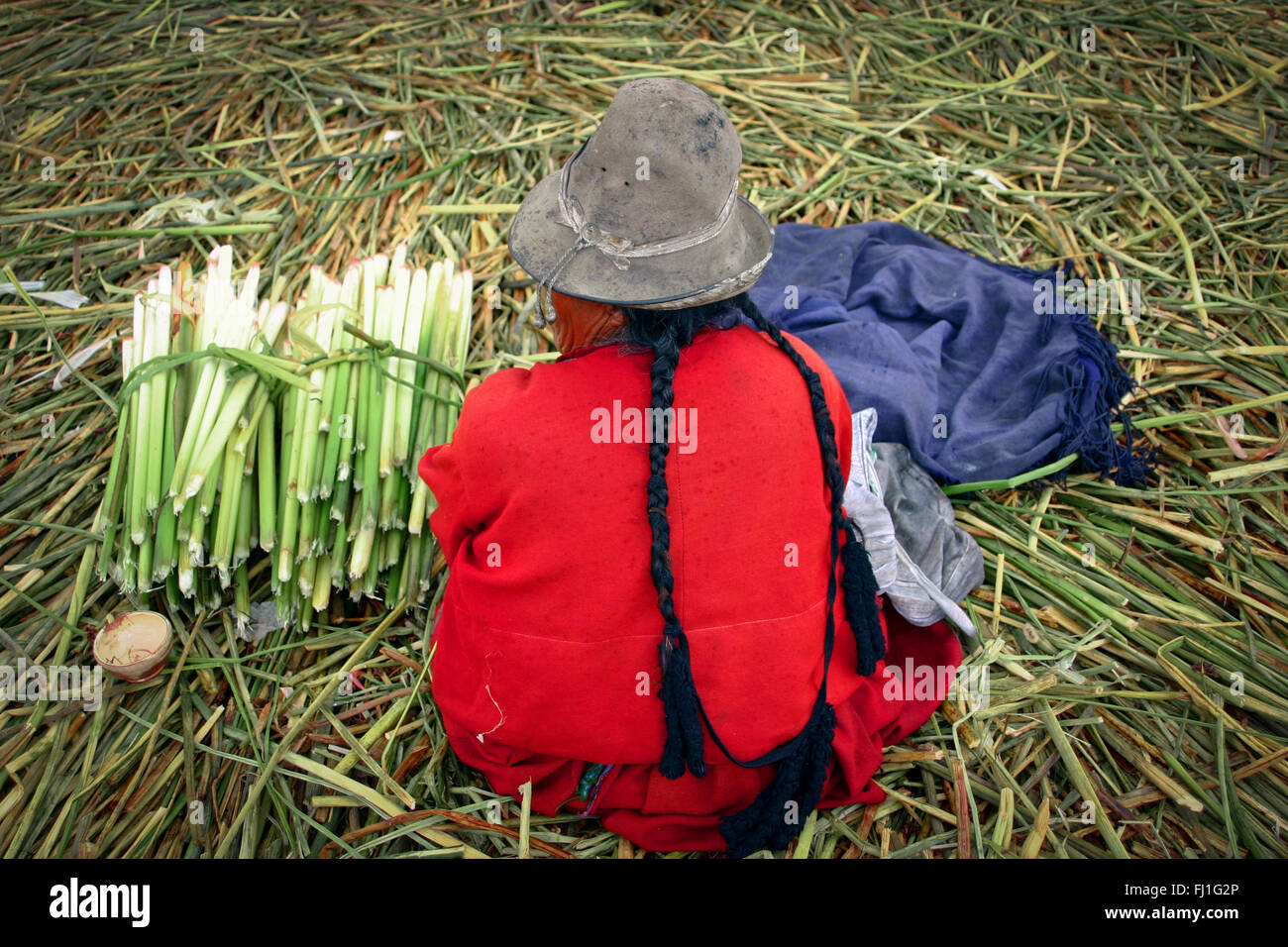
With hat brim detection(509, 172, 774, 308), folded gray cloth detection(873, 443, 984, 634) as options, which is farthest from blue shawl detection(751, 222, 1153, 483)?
hat brim detection(509, 172, 774, 308)

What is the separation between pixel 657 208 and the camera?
5.57 ft

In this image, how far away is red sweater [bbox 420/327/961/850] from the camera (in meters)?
1.71

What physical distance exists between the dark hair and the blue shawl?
909mm

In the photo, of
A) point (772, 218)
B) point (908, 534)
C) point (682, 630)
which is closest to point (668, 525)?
point (682, 630)

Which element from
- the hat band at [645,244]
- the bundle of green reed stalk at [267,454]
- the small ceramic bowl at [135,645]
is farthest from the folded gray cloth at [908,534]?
the small ceramic bowl at [135,645]

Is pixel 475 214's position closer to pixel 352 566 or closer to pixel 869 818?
pixel 352 566

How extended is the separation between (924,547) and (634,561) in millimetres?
1147

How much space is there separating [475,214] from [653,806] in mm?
2614

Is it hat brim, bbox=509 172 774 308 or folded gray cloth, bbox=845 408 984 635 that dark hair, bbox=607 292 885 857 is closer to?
hat brim, bbox=509 172 774 308

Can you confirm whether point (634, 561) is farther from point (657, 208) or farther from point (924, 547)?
point (924, 547)

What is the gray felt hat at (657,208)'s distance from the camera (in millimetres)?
Result: 1646

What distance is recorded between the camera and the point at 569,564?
5.75 ft

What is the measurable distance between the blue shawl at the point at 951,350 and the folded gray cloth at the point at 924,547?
0.38ft
